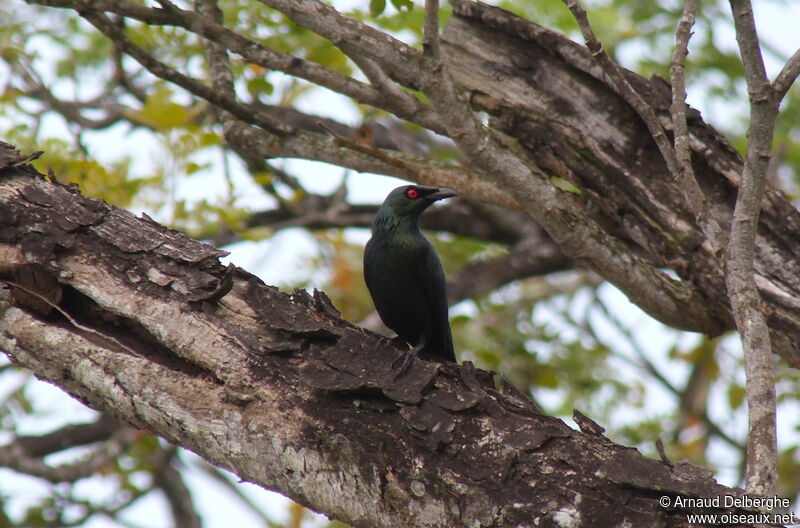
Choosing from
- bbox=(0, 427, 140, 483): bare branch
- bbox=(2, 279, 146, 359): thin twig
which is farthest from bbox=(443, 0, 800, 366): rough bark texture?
bbox=(0, 427, 140, 483): bare branch

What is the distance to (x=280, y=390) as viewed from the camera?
9.68ft

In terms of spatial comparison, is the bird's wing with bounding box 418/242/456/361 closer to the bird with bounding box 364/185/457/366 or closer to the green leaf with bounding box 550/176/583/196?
the bird with bounding box 364/185/457/366

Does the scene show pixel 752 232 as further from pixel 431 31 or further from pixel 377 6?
pixel 377 6

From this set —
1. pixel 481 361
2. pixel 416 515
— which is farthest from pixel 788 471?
pixel 416 515

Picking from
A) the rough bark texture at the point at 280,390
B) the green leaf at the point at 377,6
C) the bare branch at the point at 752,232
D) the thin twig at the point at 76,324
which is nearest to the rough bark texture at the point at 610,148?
the green leaf at the point at 377,6

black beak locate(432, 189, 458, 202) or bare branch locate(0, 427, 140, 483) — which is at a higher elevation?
black beak locate(432, 189, 458, 202)

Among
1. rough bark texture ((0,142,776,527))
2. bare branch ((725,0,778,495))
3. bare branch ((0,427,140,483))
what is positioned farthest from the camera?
bare branch ((0,427,140,483))

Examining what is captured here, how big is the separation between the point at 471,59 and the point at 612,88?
2.38 ft

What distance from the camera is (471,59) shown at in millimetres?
4340

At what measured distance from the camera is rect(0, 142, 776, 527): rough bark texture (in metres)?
2.62

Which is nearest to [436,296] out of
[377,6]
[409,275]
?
[409,275]

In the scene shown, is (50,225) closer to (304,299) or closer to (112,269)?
(112,269)

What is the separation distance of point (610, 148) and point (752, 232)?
4.00 ft

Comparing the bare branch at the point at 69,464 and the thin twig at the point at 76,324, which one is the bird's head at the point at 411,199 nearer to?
the thin twig at the point at 76,324
